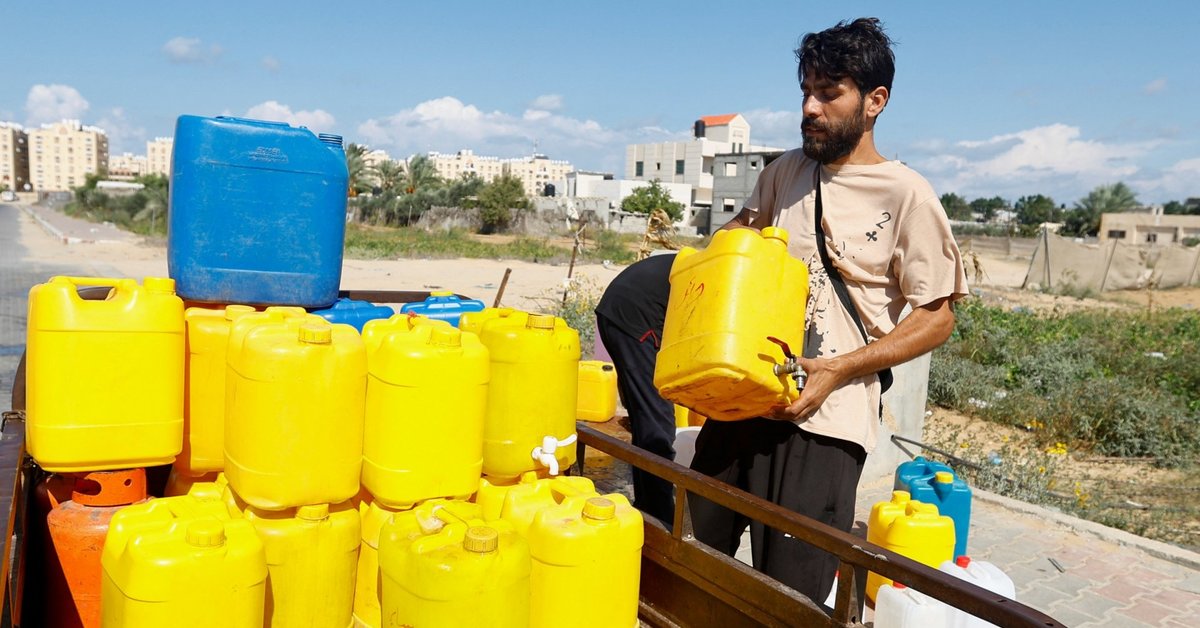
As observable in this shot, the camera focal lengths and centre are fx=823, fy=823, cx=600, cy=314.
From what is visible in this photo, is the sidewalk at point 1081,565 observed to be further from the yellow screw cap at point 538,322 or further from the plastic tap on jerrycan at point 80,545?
the plastic tap on jerrycan at point 80,545

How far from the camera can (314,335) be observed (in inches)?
79.1

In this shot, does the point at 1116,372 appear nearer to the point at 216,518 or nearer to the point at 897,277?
the point at 897,277

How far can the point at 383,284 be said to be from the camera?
17609 millimetres

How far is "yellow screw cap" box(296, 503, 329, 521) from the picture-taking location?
208 cm

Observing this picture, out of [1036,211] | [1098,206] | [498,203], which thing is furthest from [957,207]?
[498,203]

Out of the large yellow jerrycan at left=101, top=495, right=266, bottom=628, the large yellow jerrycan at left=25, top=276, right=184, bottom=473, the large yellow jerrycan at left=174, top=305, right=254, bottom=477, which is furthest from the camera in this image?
the large yellow jerrycan at left=174, top=305, right=254, bottom=477

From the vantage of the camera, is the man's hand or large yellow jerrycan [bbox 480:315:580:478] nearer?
the man's hand

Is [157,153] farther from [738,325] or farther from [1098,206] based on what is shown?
[738,325]

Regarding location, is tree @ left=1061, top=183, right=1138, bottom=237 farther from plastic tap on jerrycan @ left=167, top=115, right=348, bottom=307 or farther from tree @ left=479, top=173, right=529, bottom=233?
plastic tap on jerrycan @ left=167, top=115, right=348, bottom=307

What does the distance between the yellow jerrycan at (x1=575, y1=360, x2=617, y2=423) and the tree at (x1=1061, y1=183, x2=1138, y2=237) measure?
192ft

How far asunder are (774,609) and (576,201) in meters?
54.6

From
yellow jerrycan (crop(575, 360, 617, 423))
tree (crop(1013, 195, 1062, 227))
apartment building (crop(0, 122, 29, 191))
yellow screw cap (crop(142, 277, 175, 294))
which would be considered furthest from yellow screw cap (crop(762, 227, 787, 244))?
apartment building (crop(0, 122, 29, 191))

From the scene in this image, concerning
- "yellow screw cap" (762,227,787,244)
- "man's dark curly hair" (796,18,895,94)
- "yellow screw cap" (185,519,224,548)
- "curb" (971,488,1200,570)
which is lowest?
"curb" (971,488,1200,570)

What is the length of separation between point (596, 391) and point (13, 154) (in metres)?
161
